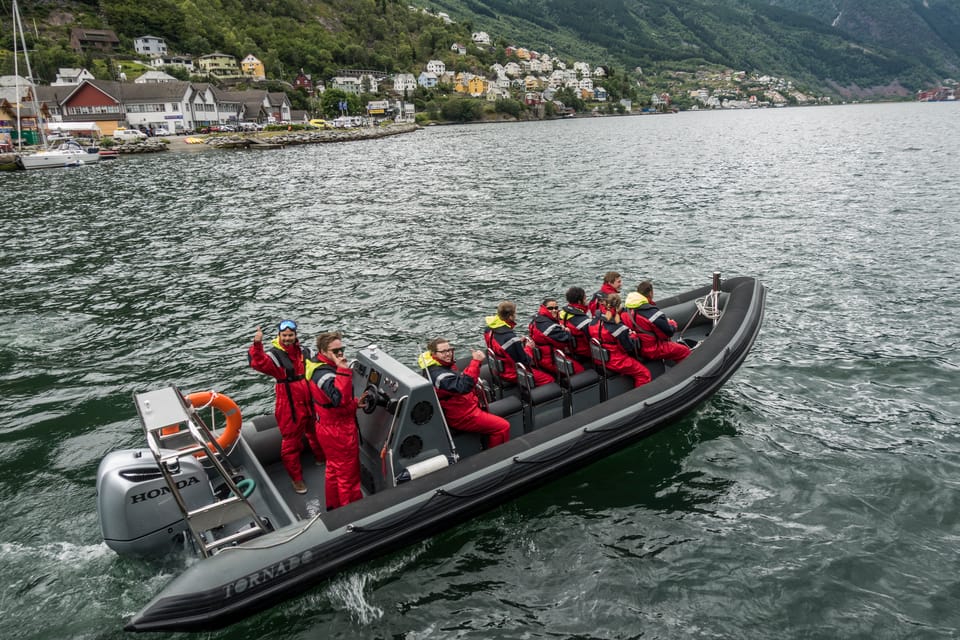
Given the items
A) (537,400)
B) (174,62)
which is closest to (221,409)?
(537,400)

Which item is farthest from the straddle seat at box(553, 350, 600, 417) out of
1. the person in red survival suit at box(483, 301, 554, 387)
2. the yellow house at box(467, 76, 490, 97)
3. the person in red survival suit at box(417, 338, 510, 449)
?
the yellow house at box(467, 76, 490, 97)

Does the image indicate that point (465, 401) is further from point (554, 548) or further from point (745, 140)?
point (745, 140)

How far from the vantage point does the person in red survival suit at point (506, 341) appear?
7.22m

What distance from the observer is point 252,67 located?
116 meters

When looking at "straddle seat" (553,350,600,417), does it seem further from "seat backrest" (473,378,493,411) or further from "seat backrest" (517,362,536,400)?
"seat backrest" (473,378,493,411)

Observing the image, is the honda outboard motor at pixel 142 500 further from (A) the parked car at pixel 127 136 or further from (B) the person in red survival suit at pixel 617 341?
(A) the parked car at pixel 127 136

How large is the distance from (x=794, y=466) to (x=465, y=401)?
4.66 meters

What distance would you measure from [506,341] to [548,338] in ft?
2.20

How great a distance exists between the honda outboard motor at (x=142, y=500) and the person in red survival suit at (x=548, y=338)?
425 cm

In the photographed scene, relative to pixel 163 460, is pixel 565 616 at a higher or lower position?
lower

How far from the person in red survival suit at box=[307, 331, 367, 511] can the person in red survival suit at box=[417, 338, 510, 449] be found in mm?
792

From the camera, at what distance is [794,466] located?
773cm

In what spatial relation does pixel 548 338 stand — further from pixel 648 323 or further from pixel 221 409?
pixel 221 409

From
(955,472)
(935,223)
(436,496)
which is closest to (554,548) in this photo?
(436,496)
